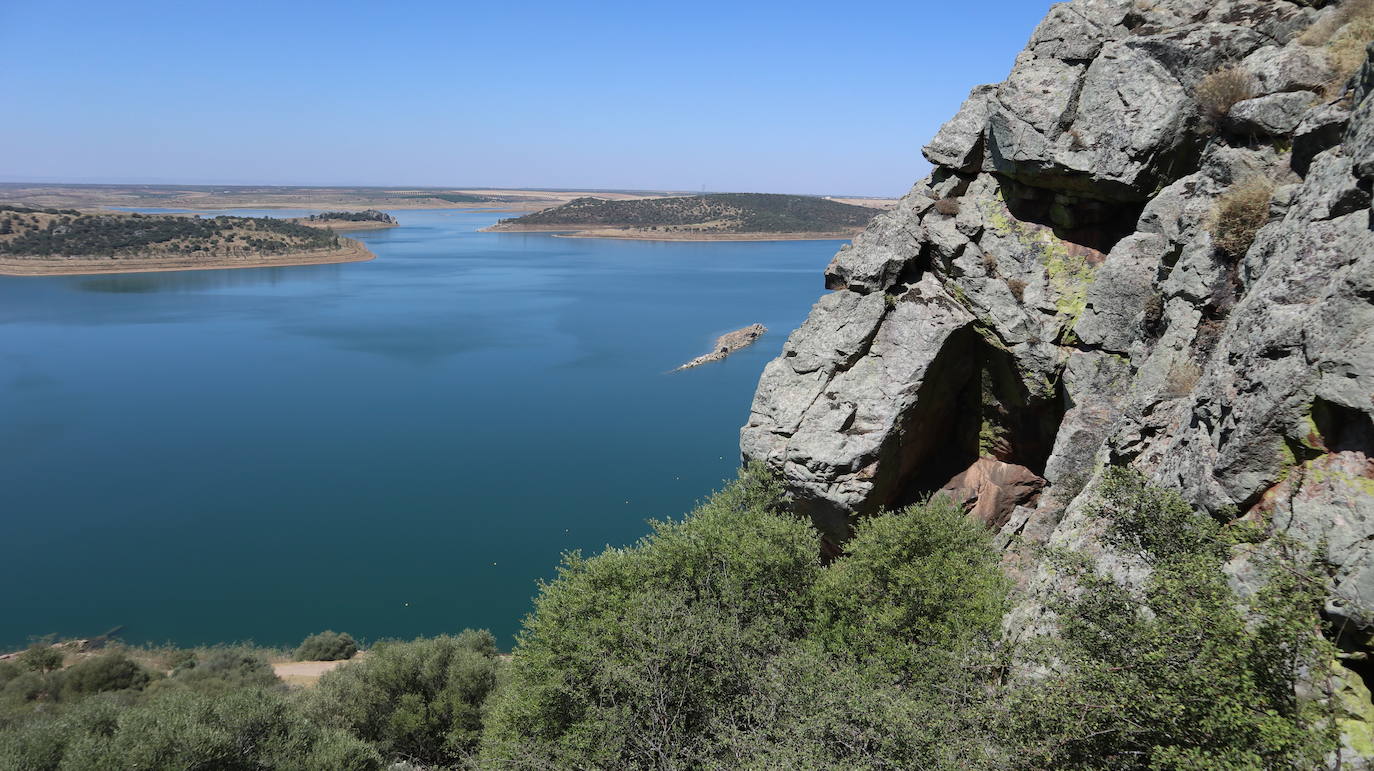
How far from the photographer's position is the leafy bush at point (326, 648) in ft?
75.9

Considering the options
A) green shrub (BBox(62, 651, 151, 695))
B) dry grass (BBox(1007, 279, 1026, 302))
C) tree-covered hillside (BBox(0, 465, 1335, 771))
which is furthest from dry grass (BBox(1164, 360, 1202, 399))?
green shrub (BBox(62, 651, 151, 695))

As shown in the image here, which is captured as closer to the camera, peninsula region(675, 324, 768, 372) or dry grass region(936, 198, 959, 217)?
dry grass region(936, 198, 959, 217)

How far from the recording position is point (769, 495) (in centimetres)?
1595

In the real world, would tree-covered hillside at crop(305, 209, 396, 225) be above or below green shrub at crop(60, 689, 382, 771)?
above

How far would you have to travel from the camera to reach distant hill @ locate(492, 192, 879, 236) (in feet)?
514

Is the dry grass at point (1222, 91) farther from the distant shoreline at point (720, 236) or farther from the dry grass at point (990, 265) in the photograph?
the distant shoreline at point (720, 236)

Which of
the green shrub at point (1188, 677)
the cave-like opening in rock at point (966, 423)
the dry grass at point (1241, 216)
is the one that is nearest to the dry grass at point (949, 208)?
the cave-like opening in rock at point (966, 423)

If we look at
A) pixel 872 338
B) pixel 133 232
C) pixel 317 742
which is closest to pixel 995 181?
pixel 872 338

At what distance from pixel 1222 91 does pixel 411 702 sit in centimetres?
2067

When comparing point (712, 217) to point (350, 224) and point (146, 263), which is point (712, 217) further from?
point (146, 263)

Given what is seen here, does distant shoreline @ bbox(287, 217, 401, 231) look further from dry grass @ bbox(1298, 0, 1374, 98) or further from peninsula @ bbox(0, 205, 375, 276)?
dry grass @ bbox(1298, 0, 1374, 98)

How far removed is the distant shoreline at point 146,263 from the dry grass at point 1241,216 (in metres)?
113

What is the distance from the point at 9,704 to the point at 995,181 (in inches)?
1070

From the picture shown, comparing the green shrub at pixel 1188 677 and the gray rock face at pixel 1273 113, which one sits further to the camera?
the gray rock face at pixel 1273 113
